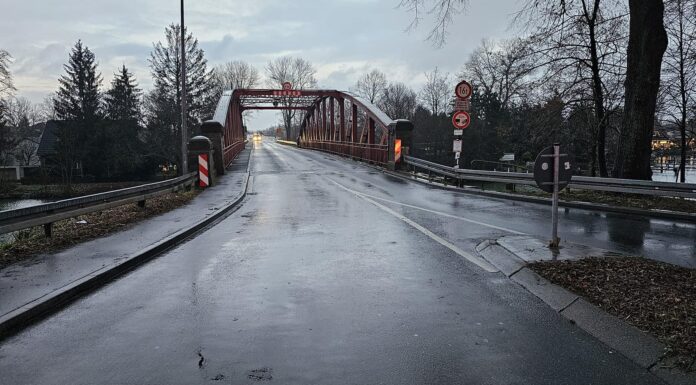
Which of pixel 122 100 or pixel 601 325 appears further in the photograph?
pixel 122 100

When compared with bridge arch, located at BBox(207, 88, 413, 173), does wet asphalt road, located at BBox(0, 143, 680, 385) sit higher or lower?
lower

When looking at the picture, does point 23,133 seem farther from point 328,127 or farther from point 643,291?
point 643,291

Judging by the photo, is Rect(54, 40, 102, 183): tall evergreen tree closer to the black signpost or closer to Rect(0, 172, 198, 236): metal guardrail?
Rect(0, 172, 198, 236): metal guardrail

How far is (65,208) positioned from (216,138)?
15640 mm

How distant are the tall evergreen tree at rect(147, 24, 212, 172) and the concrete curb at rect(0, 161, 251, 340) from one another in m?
41.0

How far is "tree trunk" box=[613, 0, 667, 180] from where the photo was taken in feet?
43.6

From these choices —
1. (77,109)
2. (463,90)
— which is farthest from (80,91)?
(463,90)

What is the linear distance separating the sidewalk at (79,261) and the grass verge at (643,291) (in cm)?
592

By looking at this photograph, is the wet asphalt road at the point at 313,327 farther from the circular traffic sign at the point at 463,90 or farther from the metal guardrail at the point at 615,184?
the circular traffic sign at the point at 463,90

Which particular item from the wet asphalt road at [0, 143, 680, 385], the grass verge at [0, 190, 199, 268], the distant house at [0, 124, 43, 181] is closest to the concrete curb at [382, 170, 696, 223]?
the wet asphalt road at [0, 143, 680, 385]

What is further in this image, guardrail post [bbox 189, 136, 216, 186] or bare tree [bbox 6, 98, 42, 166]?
bare tree [bbox 6, 98, 42, 166]

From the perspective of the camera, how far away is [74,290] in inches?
227

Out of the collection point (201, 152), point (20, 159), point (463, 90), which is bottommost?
point (20, 159)

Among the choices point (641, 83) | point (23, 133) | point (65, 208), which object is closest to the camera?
point (65, 208)
